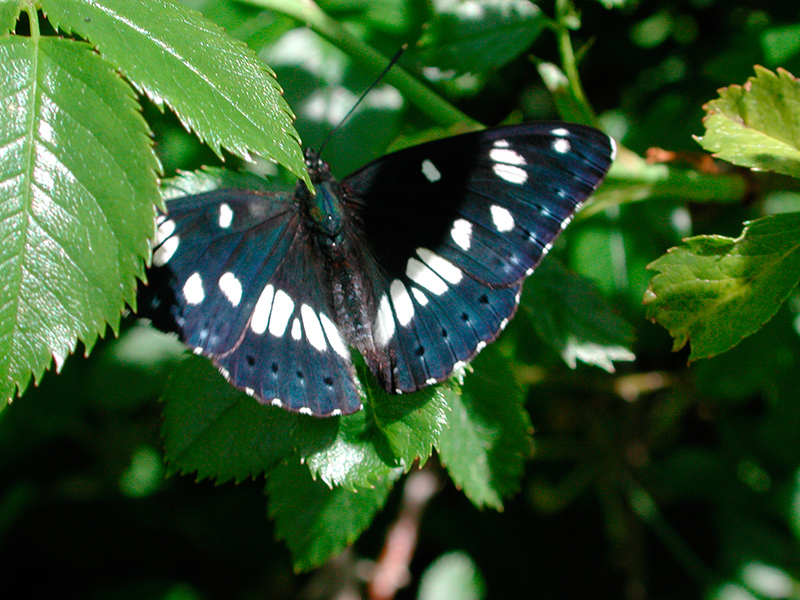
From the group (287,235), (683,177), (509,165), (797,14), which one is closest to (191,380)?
(287,235)

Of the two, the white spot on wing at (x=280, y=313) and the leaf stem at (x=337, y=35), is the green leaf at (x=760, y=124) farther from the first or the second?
the white spot on wing at (x=280, y=313)

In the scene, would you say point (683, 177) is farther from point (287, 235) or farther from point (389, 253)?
point (287, 235)

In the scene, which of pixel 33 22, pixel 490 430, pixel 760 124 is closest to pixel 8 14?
pixel 33 22

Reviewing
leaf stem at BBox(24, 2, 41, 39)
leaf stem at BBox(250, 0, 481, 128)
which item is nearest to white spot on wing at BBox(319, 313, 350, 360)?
leaf stem at BBox(250, 0, 481, 128)

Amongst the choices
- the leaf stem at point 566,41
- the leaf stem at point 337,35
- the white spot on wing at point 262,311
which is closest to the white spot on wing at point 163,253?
the white spot on wing at point 262,311

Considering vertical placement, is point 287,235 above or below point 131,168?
below

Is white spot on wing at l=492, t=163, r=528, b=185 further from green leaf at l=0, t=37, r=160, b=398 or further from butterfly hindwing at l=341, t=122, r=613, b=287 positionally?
green leaf at l=0, t=37, r=160, b=398
